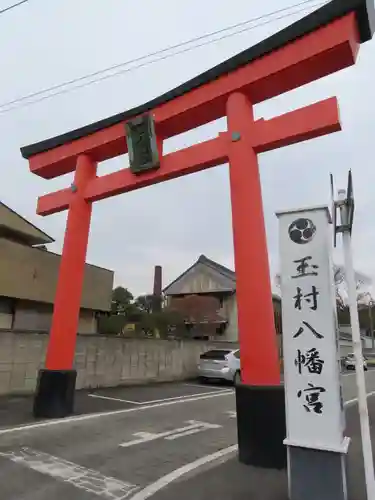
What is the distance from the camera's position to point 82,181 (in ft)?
27.1

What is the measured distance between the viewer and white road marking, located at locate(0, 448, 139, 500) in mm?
3703

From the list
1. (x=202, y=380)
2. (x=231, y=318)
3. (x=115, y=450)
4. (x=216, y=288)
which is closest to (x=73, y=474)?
(x=115, y=450)

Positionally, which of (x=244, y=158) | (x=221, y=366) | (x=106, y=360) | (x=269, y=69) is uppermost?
(x=269, y=69)

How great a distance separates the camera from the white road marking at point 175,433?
223 inches

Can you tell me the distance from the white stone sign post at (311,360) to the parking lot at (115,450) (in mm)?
1076

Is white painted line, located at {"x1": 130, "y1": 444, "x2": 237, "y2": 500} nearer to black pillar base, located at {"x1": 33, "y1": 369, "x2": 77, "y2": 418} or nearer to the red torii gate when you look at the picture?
the red torii gate

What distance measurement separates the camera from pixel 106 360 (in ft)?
38.2

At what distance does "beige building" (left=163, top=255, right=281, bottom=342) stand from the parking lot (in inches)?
826

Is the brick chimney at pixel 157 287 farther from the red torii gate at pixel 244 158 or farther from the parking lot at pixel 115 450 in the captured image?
the red torii gate at pixel 244 158

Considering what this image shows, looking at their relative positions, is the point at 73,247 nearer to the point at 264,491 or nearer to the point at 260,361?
the point at 260,361

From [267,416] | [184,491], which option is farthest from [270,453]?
[184,491]

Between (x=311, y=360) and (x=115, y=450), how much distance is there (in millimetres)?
3086

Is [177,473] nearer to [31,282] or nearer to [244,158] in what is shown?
[244,158]

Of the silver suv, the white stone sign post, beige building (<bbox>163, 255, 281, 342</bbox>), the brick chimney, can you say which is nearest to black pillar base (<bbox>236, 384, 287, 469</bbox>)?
the white stone sign post
